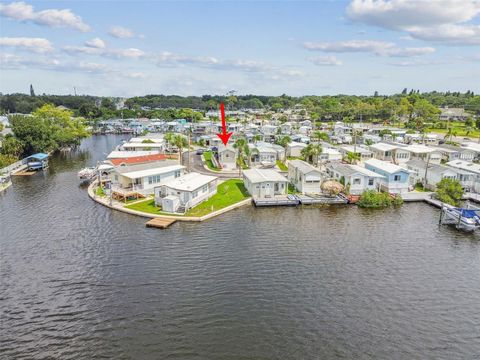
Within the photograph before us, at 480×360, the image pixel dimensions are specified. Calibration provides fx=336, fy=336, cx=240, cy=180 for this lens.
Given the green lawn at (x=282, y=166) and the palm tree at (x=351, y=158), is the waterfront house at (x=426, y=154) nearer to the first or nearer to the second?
the palm tree at (x=351, y=158)

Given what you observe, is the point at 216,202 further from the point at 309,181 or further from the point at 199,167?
the point at 199,167

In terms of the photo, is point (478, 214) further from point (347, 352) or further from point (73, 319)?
point (73, 319)

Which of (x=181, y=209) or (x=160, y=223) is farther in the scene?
(x=181, y=209)

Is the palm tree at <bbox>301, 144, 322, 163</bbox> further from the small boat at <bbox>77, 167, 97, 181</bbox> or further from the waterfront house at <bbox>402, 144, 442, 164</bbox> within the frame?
the small boat at <bbox>77, 167, 97, 181</bbox>

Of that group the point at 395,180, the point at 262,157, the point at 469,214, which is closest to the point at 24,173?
the point at 262,157

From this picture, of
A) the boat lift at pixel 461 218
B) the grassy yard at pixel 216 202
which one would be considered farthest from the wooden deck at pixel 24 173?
the boat lift at pixel 461 218

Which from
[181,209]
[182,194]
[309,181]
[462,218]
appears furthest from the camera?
[309,181]

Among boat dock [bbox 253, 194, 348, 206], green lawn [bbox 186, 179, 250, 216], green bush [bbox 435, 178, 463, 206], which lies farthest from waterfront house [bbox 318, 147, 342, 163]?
green bush [bbox 435, 178, 463, 206]
